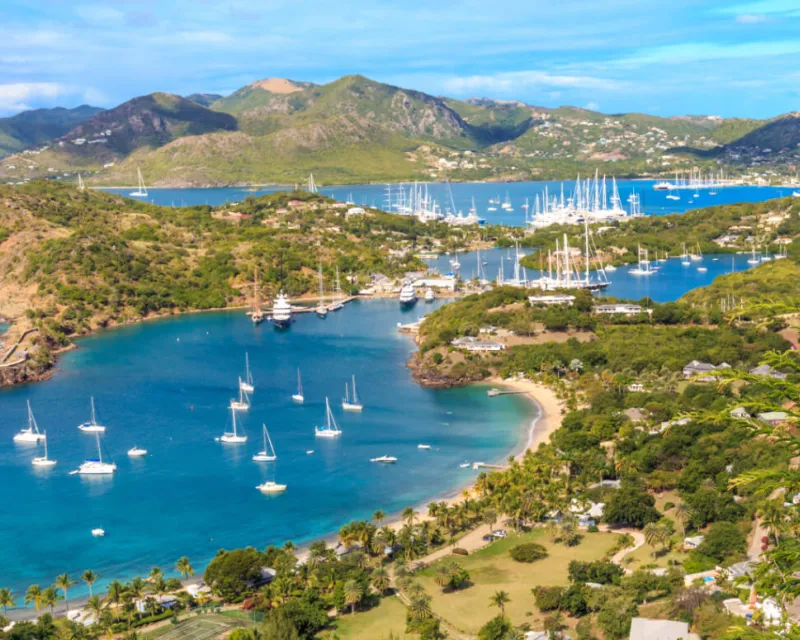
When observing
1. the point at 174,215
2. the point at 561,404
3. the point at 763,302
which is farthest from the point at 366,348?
the point at 763,302

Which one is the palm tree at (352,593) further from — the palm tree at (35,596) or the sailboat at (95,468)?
the sailboat at (95,468)

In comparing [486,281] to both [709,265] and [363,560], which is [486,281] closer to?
[709,265]

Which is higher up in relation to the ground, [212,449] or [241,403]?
[241,403]

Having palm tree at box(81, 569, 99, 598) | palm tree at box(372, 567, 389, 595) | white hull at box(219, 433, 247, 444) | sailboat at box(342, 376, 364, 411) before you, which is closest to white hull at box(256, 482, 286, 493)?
white hull at box(219, 433, 247, 444)

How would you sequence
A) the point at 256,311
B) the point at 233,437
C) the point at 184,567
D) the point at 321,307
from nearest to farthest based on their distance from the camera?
the point at 184,567
the point at 233,437
the point at 256,311
the point at 321,307

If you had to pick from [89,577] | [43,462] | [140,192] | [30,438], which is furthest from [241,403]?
[140,192]

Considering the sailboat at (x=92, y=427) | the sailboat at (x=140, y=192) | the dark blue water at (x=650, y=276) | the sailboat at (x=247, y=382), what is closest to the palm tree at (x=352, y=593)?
the sailboat at (x=92, y=427)

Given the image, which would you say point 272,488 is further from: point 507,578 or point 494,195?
point 494,195

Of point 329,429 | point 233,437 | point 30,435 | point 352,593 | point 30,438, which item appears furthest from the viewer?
point 329,429
